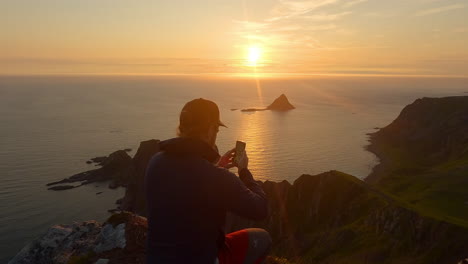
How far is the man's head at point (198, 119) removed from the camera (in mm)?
4359

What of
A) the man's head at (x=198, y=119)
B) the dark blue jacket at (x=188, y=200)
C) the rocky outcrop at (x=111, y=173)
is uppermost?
the man's head at (x=198, y=119)

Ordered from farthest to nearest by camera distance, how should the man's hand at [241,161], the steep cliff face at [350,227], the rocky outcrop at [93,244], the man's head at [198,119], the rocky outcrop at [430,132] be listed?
the rocky outcrop at [430,132] → the steep cliff face at [350,227] → the rocky outcrop at [93,244] → the man's hand at [241,161] → the man's head at [198,119]

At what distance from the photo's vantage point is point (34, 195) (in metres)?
67.9

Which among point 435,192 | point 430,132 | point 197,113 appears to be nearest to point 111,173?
point 435,192

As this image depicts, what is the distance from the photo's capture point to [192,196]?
4082 mm

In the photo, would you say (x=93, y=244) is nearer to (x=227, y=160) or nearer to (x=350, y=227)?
(x=227, y=160)

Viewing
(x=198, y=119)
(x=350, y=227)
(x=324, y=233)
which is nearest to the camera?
(x=198, y=119)

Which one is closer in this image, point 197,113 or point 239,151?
point 197,113

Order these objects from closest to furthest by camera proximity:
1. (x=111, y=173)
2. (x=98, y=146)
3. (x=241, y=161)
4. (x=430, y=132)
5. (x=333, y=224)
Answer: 1. (x=241, y=161)
2. (x=333, y=224)
3. (x=111, y=173)
4. (x=98, y=146)
5. (x=430, y=132)

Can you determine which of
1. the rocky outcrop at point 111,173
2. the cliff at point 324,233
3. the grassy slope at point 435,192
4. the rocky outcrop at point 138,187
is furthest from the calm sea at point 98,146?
the cliff at point 324,233

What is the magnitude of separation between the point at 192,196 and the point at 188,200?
2.9 inches

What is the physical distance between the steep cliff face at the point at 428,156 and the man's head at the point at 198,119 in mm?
44581

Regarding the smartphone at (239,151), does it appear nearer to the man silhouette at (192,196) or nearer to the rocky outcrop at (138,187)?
the man silhouette at (192,196)

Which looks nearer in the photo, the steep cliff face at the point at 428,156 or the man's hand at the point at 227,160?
the man's hand at the point at 227,160
